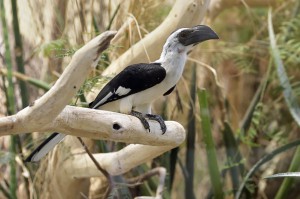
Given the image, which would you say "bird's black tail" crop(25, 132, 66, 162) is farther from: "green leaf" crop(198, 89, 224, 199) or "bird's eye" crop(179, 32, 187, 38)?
"green leaf" crop(198, 89, 224, 199)

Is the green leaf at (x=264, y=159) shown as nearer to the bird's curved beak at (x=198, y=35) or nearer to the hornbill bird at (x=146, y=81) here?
the hornbill bird at (x=146, y=81)

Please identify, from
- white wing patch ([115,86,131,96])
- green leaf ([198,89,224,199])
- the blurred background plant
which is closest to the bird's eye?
white wing patch ([115,86,131,96])

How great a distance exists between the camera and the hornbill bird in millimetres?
1439

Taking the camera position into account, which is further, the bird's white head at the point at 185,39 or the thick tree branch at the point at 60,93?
the bird's white head at the point at 185,39

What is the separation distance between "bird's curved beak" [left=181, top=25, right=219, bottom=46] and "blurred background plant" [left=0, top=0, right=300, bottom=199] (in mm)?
298

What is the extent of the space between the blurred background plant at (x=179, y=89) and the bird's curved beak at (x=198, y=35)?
30 cm

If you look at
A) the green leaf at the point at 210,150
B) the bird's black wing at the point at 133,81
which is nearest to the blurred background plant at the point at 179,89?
the green leaf at the point at 210,150

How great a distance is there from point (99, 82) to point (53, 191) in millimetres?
498

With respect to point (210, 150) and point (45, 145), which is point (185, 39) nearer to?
point (45, 145)

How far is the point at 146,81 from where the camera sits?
1.45 metres

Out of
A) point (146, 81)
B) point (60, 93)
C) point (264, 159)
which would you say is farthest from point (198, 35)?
point (264, 159)

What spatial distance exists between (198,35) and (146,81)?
16cm

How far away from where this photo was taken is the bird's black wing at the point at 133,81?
4.74ft

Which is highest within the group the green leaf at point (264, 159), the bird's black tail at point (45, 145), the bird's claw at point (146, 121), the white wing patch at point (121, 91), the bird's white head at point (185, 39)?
the bird's white head at point (185, 39)
